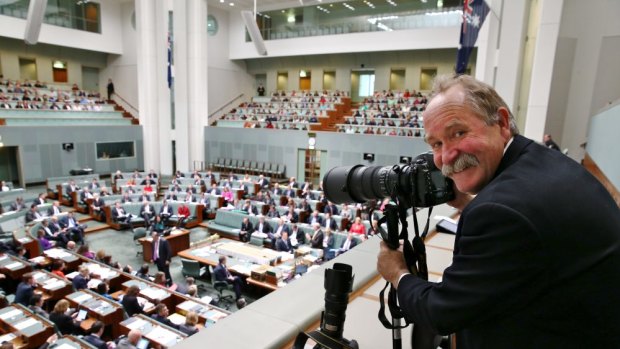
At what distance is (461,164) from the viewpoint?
45.1 inches

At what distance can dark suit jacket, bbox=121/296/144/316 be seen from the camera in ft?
19.7

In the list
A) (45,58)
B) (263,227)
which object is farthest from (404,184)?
(45,58)

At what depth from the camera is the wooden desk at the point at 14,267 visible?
24.3ft

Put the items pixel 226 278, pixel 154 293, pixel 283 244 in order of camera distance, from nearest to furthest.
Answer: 1. pixel 154 293
2. pixel 226 278
3. pixel 283 244

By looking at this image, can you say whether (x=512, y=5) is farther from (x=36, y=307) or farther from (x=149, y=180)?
(x=149, y=180)

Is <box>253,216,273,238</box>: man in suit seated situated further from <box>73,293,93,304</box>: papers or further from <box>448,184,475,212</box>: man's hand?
<box>448,184,475,212</box>: man's hand

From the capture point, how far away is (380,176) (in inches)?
60.0

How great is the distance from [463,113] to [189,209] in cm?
1280

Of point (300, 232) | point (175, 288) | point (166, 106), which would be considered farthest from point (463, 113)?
point (166, 106)

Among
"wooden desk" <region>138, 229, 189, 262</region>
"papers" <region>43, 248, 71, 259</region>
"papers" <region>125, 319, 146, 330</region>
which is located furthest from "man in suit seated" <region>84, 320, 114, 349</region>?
"wooden desk" <region>138, 229, 189, 262</region>

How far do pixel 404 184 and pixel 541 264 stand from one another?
0.60 metres

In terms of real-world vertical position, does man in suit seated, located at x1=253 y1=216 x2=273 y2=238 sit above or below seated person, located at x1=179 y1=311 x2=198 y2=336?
below

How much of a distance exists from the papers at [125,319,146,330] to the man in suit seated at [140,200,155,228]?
696cm

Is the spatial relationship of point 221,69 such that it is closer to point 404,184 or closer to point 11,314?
point 11,314
